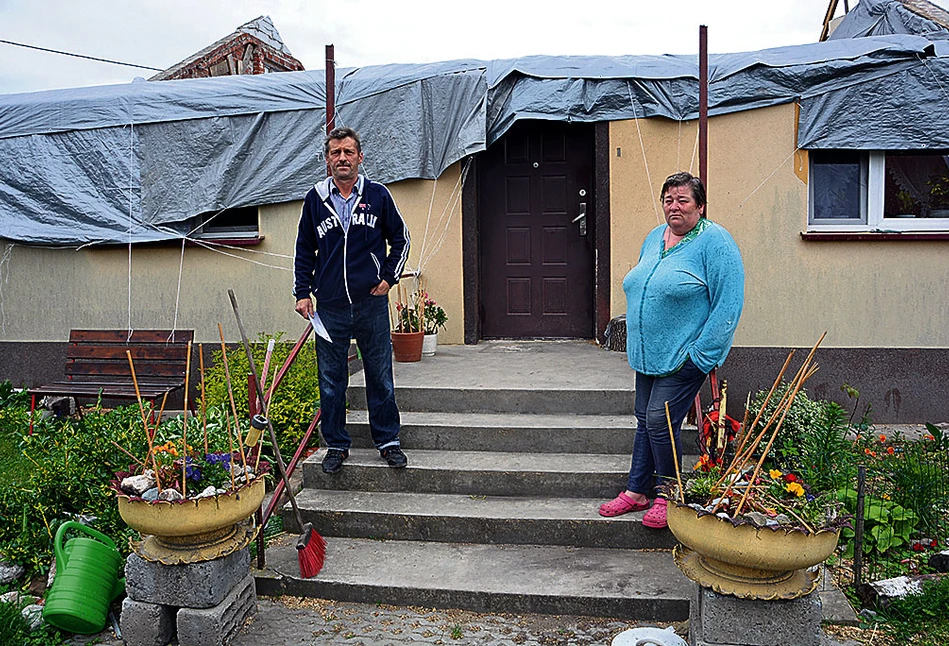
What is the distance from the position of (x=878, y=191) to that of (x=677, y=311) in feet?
12.7

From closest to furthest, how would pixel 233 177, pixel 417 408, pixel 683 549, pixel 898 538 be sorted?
pixel 683 549 < pixel 898 538 < pixel 417 408 < pixel 233 177

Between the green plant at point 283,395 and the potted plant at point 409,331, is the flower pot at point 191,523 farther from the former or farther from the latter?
the potted plant at point 409,331

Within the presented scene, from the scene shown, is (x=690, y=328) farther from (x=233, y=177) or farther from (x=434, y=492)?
(x=233, y=177)

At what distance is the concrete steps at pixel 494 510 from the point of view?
3.44m

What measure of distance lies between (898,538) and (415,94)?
4835 millimetres

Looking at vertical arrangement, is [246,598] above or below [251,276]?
below

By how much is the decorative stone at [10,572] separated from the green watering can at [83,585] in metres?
0.54

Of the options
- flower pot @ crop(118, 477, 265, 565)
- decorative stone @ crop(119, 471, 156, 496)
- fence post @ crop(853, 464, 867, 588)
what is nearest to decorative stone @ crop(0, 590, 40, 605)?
flower pot @ crop(118, 477, 265, 565)

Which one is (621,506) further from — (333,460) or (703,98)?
(703,98)

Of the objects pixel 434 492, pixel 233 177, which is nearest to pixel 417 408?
pixel 434 492

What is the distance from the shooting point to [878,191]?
20.7ft

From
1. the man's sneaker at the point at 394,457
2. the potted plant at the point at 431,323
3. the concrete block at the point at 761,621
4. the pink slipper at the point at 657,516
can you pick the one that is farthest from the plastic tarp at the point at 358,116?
the concrete block at the point at 761,621

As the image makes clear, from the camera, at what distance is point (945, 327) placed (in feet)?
20.5

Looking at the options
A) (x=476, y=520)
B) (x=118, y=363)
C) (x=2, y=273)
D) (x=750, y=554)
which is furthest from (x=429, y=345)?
(x=2, y=273)
